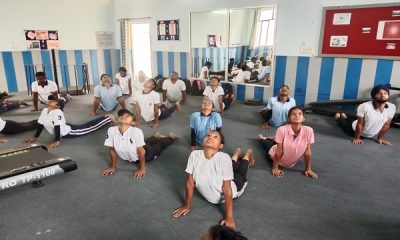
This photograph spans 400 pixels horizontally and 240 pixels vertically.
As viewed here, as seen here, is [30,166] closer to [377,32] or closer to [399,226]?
[399,226]

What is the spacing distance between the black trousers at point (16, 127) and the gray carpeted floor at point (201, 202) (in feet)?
3.55

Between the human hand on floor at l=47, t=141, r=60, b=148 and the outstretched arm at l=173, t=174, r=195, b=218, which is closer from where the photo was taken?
the outstretched arm at l=173, t=174, r=195, b=218

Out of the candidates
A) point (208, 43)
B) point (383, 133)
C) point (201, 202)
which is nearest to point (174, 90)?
point (208, 43)

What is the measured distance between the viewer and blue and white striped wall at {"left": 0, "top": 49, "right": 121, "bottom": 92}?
7.27 metres

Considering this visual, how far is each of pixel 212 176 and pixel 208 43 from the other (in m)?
5.74

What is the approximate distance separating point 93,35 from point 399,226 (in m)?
8.29

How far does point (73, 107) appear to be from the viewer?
6176 mm

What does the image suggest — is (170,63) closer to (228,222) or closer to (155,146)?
(155,146)

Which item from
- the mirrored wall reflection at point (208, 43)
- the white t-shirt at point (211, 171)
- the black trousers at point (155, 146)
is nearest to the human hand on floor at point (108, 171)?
the black trousers at point (155, 146)

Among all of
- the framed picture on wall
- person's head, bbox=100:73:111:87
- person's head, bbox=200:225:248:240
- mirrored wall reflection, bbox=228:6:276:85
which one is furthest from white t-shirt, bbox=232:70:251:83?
person's head, bbox=200:225:248:240

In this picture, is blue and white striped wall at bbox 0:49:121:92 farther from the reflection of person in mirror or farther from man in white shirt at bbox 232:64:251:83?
man in white shirt at bbox 232:64:251:83

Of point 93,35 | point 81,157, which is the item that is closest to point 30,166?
point 81,157

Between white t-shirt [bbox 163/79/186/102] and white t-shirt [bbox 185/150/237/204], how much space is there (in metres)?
4.11

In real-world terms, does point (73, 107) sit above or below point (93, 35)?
below
